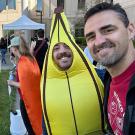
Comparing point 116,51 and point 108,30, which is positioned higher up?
point 108,30

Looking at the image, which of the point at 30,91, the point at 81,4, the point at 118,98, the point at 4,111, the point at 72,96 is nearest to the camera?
the point at 118,98

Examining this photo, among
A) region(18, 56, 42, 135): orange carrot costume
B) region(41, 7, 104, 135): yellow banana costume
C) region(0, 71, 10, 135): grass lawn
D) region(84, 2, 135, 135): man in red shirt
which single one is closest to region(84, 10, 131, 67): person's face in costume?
region(84, 2, 135, 135): man in red shirt

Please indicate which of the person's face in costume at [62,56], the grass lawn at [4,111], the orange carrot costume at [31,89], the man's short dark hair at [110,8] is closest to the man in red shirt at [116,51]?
the man's short dark hair at [110,8]

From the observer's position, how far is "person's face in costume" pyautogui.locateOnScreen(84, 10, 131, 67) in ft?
6.74

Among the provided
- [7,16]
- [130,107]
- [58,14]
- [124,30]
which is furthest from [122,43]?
[7,16]

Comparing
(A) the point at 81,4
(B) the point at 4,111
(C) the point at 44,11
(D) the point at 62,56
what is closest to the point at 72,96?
(D) the point at 62,56

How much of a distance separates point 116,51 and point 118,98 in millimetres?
279

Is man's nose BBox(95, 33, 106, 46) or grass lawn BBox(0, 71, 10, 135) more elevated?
man's nose BBox(95, 33, 106, 46)

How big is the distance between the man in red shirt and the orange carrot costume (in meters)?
2.29

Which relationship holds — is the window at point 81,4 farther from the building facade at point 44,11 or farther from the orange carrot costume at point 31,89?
the orange carrot costume at point 31,89

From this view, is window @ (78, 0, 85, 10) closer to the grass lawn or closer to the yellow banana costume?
the grass lawn

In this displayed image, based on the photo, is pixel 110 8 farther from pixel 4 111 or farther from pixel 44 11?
pixel 44 11

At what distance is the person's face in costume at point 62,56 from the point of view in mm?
2975

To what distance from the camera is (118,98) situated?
85.6 inches
